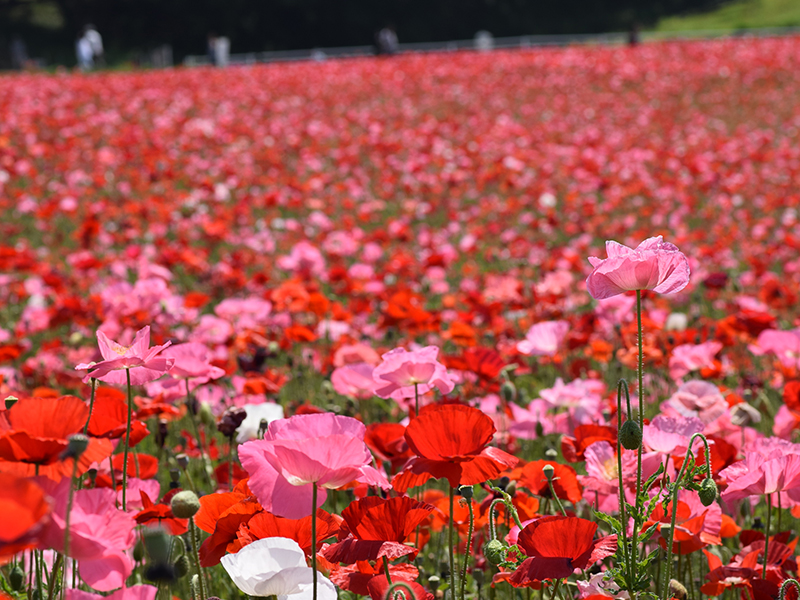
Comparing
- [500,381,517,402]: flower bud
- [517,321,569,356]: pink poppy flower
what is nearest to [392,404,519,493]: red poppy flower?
[500,381,517,402]: flower bud

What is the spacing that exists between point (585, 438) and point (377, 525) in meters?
0.52

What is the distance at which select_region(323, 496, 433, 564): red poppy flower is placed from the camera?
974mm

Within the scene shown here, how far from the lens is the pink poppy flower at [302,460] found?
2.87ft

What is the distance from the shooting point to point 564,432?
1986 millimetres

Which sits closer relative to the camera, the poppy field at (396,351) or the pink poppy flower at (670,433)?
the poppy field at (396,351)

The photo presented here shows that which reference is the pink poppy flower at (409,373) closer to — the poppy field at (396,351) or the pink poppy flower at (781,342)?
the poppy field at (396,351)

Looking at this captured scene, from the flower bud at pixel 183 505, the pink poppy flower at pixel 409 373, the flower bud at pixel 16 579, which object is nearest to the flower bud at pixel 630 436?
the pink poppy flower at pixel 409 373

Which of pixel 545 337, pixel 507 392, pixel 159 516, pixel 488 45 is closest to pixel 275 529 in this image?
pixel 159 516

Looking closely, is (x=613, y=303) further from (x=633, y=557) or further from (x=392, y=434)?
(x=633, y=557)

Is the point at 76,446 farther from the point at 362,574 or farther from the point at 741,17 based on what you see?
the point at 741,17

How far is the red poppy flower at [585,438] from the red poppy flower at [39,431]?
81 cm

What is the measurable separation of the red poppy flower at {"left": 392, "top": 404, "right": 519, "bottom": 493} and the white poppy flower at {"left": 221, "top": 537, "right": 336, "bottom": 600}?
0.62ft

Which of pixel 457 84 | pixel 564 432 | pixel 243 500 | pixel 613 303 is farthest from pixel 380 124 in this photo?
pixel 243 500

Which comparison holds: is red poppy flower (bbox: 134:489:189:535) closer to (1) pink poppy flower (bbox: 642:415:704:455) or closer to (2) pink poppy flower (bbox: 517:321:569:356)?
(1) pink poppy flower (bbox: 642:415:704:455)
